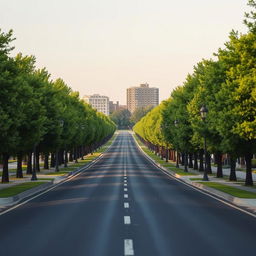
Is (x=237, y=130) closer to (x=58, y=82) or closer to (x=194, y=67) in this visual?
(x=194, y=67)

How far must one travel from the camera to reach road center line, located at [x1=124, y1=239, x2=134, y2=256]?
11664 mm

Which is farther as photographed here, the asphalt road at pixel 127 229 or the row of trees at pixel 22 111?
the row of trees at pixel 22 111

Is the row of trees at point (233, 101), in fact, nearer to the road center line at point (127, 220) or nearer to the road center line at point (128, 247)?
the road center line at point (127, 220)

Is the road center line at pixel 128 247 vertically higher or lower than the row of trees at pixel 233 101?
lower

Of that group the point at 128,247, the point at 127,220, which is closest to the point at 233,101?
the point at 127,220

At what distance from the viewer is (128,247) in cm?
1243

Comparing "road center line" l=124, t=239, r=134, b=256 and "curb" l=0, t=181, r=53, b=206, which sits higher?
"road center line" l=124, t=239, r=134, b=256

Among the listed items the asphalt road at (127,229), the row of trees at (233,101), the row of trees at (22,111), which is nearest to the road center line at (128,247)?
the asphalt road at (127,229)

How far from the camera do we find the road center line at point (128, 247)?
11.7 m

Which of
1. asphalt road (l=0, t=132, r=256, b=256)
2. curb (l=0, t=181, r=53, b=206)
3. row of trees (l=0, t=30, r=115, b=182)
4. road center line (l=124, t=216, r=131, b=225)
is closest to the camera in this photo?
asphalt road (l=0, t=132, r=256, b=256)

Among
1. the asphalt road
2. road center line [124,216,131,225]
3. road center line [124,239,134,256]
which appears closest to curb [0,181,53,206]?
the asphalt road

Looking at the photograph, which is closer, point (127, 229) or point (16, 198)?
point (127, 229)

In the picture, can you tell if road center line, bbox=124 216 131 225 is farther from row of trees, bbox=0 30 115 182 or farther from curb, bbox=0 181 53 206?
row of trees, bbox=0 30 115 182

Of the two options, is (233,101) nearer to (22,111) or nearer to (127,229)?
(22,111)
